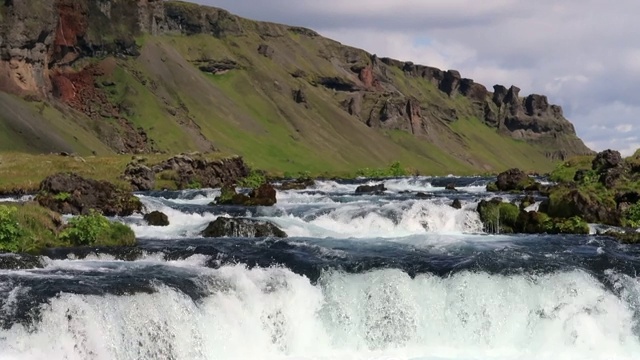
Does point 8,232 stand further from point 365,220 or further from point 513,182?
point 513,182

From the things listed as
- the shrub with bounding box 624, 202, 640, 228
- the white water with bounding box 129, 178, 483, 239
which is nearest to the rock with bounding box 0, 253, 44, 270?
the white water with bounding box 129, 178, 483, 239

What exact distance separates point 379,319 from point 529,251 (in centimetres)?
1098

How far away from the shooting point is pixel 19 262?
30.2 metres

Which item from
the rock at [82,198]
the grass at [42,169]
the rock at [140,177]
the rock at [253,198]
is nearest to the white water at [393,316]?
the rock at [82,198]

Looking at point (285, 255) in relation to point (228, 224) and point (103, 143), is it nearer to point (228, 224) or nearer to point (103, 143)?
point (228, 224)

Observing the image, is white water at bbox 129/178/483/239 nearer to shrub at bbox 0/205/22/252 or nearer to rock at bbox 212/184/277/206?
rock at bbox 212/184/277/206

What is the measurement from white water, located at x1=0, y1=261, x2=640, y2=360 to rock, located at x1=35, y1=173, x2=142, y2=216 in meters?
24.2

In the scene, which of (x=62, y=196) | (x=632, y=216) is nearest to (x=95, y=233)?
(x=62, y=196)

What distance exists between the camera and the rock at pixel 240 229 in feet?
145

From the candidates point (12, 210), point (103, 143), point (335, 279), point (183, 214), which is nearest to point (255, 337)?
point (335, 279)

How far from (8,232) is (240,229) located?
1399 centimetres

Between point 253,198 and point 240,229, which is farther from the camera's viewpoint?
point 253,198

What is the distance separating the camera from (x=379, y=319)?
95.9 ft

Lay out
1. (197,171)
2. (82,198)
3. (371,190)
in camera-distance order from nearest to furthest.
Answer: (82,198), (371,190), (197,171)
